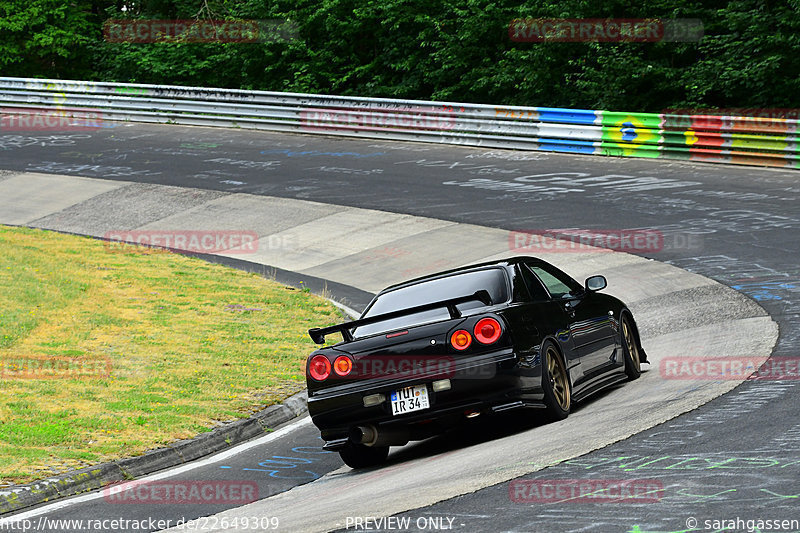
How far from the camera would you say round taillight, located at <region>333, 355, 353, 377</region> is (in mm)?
8234

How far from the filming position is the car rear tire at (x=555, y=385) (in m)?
8.23

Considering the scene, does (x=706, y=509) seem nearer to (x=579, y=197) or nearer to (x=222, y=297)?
(x=222, y=297)

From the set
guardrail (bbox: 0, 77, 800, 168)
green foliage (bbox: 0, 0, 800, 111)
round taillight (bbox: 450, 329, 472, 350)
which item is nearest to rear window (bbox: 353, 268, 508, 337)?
round taillight (bbox: 450, 329, 472, 350)

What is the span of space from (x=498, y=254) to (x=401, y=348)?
8914 mm

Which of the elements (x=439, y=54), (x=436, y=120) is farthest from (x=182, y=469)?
(x=439, y=54)

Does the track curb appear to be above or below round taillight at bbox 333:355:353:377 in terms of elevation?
below

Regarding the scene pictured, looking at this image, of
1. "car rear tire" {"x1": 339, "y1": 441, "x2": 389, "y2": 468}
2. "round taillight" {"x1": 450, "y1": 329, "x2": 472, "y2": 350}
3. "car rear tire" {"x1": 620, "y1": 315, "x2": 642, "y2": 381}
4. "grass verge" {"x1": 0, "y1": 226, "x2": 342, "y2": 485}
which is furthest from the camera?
"car rear tire" {"x1": 620, "y1": 315, "x2": 642, "y2": 381}

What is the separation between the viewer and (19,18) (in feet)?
129

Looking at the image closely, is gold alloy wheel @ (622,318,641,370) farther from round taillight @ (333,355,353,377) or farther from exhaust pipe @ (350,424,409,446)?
round taillight @ (333,355,353,377)

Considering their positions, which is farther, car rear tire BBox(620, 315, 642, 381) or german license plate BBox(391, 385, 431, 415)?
car rear tire BBox(620, 315, 642, 381)

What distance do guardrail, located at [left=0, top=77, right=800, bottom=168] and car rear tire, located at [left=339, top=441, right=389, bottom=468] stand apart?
1492cm

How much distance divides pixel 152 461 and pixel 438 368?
2.52 metres

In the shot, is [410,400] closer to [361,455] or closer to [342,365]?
[342,365]

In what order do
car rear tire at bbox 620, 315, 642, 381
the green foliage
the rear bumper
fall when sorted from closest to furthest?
the rear bumper
car rear tire at bbox 620, 315, 642, 381
the green foliage
